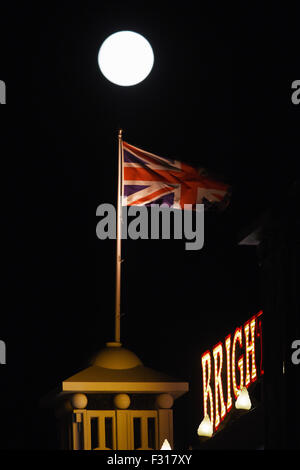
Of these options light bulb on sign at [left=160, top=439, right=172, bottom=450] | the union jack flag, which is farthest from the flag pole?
light bulb on sign at [left=160, top=439, right=172, bottom=450]

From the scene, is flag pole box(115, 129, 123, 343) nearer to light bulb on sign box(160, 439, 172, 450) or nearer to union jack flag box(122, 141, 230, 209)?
union jack flag box(122, 141, 230, 209)

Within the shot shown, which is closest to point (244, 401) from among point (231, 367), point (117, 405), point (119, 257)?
point (231, 367)

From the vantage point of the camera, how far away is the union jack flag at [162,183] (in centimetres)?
1730

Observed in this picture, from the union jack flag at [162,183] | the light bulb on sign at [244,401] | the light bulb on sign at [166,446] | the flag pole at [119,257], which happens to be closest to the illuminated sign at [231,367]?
the light bulb on sign at [244,401]

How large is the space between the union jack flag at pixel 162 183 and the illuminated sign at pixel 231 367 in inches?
166

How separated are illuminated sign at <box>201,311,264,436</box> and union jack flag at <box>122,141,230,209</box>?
4208 millimetres

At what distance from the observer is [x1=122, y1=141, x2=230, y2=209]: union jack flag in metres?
17.3

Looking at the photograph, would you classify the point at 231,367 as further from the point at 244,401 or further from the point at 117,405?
the point at 117,405

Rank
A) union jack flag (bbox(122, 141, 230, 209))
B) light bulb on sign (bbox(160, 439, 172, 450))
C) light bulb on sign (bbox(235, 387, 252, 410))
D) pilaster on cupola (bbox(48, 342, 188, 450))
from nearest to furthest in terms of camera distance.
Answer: light bulb on sign (bbox(160, 439, 172, 450))
pilaster on cupola (bbox(48, 342, 188, 450))
union jack flag (bbox(122, 141, 230, 209))
light bulb on sign (bbox(235, 387, 252, 410))

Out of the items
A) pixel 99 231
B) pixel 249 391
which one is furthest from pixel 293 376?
pixel 249 391

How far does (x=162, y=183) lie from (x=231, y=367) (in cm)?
579

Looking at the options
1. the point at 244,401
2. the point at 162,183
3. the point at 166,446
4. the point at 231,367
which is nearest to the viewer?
the point at 166,446

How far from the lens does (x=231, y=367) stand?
21391mm
